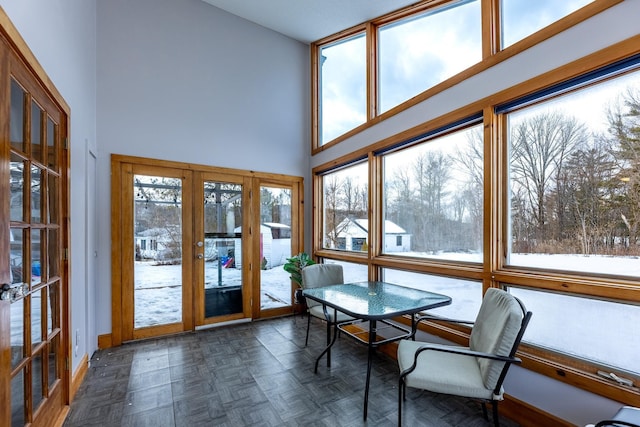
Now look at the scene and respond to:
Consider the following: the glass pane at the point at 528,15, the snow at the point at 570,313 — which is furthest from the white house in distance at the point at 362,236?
the glass pane at the point at 528,15

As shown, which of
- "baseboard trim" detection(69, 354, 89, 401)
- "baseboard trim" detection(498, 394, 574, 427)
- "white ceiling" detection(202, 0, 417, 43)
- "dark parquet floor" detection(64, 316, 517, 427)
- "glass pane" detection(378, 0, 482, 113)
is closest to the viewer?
"baseboard trim" detection(498, 394, 574, 427)

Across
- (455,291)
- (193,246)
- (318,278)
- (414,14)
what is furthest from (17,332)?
(414,14)

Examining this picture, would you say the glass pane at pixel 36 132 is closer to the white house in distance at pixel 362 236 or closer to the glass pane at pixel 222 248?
the glass pane at pixel 222 248

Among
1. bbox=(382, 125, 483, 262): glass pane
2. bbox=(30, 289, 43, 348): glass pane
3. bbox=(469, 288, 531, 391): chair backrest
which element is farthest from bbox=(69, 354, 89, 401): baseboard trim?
bbox=(382, 125, 483, 262): glass pane

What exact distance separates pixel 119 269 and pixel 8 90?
2474mm

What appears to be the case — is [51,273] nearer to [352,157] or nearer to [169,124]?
[169,124]

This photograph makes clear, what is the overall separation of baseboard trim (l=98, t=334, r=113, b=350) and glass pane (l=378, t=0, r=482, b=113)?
4.14 meters

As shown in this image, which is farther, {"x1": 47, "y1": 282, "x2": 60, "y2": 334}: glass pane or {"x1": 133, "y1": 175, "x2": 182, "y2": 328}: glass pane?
{"x1": 133, "y1": 175, "x2": 182, "y2": 328}: glass pane

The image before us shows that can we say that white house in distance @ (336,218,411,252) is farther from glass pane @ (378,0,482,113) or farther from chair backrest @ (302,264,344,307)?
glass pane @ (378,0,482,113)

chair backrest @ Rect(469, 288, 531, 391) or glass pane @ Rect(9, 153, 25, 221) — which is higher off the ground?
glass pane @ Rect(9, 153, 25, 221)

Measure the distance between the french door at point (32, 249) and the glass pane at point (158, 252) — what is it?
132 centimetres

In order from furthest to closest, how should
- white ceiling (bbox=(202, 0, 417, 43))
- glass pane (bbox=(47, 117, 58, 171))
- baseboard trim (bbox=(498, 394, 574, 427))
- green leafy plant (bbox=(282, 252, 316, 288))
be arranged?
green leafy plant (bbox=(282, 252, 316, 288)), white ceiling (bbox=(202, 0, 417, 43)), glass pane (bbox=(47, 117, 58, 171)), baseboard trim (bbox=(498, 394, 574, 427))

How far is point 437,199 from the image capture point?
2.89 m

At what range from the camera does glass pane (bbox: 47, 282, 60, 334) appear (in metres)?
1.91
